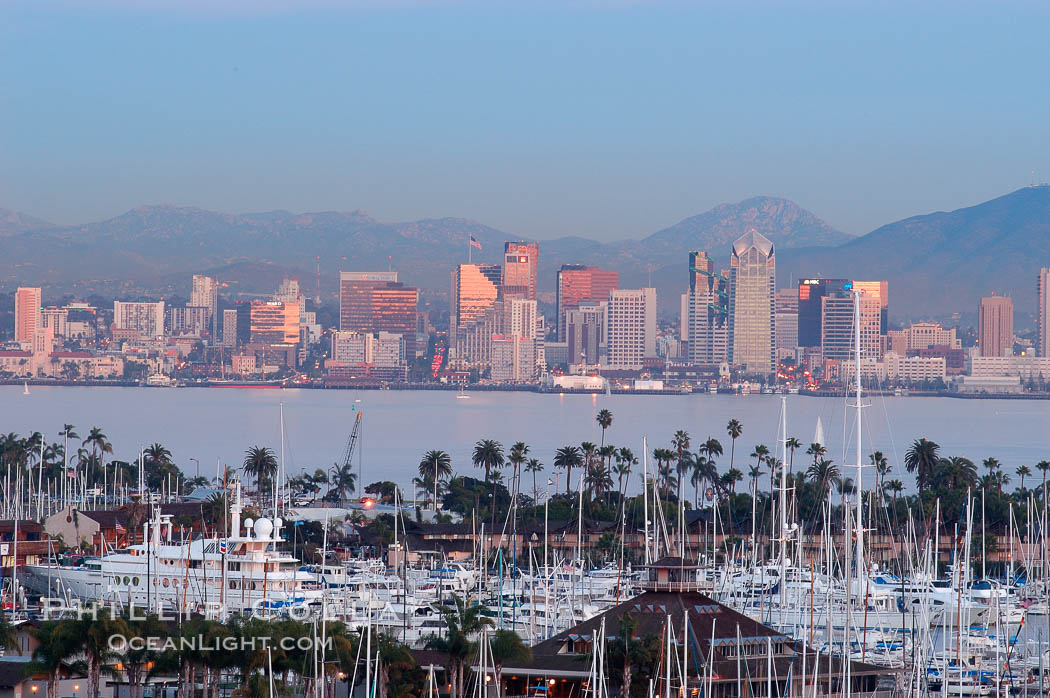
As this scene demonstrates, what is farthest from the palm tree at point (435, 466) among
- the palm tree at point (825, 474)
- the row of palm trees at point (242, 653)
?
the row of palm trees at point (242, 653)

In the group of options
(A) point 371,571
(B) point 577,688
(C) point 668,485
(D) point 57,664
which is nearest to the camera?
(D) point 57,664

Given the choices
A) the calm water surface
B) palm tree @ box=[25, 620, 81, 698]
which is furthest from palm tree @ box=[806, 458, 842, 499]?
the calm water surface

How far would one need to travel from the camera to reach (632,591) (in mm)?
44156

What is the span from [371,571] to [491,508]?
20.8m

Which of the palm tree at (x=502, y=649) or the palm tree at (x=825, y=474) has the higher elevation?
the palm tree at (x=825, y=474)

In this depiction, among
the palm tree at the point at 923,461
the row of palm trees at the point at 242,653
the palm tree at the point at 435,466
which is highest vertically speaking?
the palm tree at the point at 923,461

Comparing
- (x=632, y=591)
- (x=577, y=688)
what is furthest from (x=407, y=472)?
(x=577, y=688)

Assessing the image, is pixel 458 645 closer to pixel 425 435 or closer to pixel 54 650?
pixel 54 650

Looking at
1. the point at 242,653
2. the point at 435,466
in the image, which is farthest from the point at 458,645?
the point at 435,466

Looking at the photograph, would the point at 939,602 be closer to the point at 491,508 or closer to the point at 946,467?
the point at 946,467

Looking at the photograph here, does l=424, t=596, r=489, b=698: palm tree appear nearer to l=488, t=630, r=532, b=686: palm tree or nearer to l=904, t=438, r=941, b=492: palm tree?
l=488, t=630, r=532, b=686: palm tree

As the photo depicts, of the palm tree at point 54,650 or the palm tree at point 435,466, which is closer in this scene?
the palm tree at point 54,650

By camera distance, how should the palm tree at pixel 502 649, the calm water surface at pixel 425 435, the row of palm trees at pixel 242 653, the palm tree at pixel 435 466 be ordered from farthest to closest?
1. the calm water surface at pixel 425 435
2. the palm tree at pixel 435 466
3. the palm tree at pixel 502 649
4. the row of palm trees at pixel 242 653

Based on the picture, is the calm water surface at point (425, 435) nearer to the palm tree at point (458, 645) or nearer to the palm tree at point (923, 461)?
the palm tree at point (923, 461)
